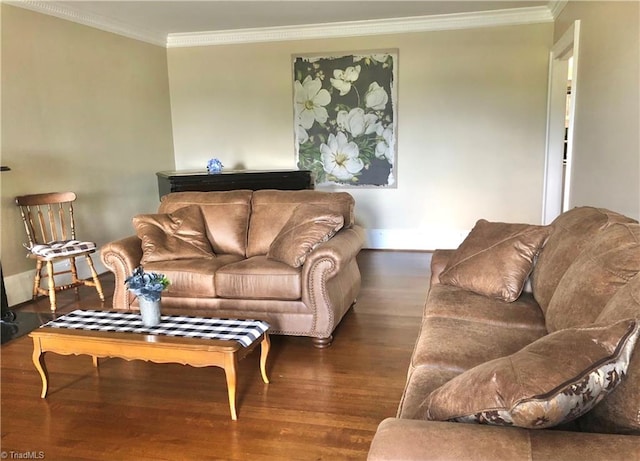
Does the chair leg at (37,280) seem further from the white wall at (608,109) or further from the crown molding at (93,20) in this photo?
the white wall at (608,109)

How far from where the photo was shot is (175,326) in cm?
252

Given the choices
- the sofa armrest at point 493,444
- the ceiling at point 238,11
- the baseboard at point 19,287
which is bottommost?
the baseboard at point 19,287

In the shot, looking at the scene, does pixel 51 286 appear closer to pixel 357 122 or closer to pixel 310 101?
pixel 310 101

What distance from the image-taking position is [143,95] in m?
5.75

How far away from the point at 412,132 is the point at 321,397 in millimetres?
3903

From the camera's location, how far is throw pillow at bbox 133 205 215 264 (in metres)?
3.42

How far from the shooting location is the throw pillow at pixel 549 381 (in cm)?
107

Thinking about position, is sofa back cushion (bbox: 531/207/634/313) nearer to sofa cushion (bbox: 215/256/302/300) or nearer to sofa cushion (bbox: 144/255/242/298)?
sofa cushion (bbox: 215/256/302/300)

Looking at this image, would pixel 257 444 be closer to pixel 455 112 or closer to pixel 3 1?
pixel 3 1

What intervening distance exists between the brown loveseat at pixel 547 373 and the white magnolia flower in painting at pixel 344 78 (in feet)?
12.9

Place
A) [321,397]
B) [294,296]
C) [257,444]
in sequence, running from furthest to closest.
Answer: [294,296] → [321,397] → [257,444]

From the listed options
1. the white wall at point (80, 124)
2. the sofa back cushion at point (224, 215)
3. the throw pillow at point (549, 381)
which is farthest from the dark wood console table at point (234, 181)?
the throw pillow at point (549, 381)

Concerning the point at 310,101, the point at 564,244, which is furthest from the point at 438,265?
the point at 310,101

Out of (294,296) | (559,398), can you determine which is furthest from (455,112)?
(559,398)
